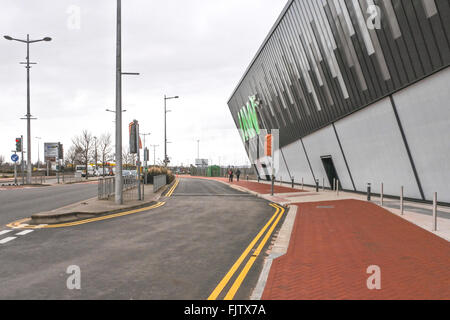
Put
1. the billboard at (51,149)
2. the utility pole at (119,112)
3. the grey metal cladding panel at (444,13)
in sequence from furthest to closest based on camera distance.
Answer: the billboard at (51,149)
the utility pole at (119,112)
the grey metal cladding panel at (444,13)

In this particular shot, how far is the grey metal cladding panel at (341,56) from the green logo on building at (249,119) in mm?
7413

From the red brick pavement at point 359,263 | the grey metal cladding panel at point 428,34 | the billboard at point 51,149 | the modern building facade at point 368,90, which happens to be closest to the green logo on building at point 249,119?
the modern building facade at point 368,90

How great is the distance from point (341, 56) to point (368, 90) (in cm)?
313

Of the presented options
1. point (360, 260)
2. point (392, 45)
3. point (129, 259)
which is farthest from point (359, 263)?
point (392, 45)

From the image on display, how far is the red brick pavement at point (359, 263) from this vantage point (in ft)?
15.2

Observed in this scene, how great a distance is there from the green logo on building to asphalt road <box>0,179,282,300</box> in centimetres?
3529

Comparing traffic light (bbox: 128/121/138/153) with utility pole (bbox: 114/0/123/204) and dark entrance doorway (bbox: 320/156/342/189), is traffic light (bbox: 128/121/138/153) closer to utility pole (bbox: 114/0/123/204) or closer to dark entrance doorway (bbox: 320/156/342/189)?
utility pole (bbox: 114/0/123/204)

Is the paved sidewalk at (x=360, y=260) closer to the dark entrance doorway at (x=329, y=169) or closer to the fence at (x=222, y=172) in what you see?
the dark entrance doorway at (x=329, y=169)

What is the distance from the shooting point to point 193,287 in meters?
4.89

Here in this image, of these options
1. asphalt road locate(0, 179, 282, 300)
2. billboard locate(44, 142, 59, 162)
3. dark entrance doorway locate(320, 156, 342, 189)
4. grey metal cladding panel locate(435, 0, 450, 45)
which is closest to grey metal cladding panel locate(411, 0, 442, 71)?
grey metal cladding panel locate(435, 0, 450, 45)

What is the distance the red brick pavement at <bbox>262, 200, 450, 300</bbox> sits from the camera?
4625 mm

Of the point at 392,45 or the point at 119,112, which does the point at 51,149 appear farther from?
the point at 392,45

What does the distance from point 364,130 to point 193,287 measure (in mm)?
17702

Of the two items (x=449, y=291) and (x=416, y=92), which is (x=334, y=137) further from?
(x=449, y=291)
